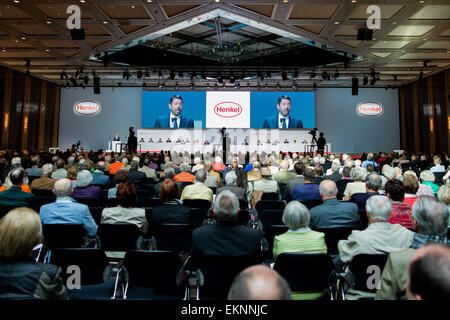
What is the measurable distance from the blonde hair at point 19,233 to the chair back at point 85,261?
0.61 m

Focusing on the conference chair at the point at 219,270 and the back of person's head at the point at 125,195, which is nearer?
the conference chair at the point at 219,270

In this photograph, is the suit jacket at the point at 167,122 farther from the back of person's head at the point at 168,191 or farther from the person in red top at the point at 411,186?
the person in red top at the point at 411,186

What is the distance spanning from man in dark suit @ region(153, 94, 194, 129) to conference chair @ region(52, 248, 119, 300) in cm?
1642

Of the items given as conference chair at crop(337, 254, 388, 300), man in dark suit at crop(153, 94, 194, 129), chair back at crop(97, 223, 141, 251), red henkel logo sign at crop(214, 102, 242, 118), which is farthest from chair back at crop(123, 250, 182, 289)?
man in dark suit at crop(153, 94, 194, 129)

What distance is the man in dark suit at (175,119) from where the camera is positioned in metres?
18.5

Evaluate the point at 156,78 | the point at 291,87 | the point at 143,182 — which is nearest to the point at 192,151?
the point at 156,78

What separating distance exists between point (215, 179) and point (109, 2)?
6.52 metres

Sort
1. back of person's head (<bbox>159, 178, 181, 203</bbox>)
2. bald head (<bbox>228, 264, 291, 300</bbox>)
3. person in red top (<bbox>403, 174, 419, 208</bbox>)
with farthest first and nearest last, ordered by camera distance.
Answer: person in red top (<bbox>403, 174, 419, 208</bbox>) < back of person's head (<bbox>159, 178, 181, 203</bbox>) < bald head (<bbox>228, 264, 291, 300</bbox>)

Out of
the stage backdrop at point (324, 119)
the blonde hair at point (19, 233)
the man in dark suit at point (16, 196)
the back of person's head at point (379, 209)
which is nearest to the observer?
the blonde hair at point (19, 233)

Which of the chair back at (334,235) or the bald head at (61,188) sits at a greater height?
the bald head at (61,188)

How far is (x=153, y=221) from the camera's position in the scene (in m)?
3.36

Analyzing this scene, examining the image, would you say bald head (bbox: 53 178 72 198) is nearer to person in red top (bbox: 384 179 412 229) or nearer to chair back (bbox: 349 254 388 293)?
chair back (bbox: 349 254 388 293)

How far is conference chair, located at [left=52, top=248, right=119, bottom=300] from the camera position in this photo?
2186 millimetres

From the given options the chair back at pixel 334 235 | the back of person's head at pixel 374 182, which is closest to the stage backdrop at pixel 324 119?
the back of person's head at pixel 374 182
